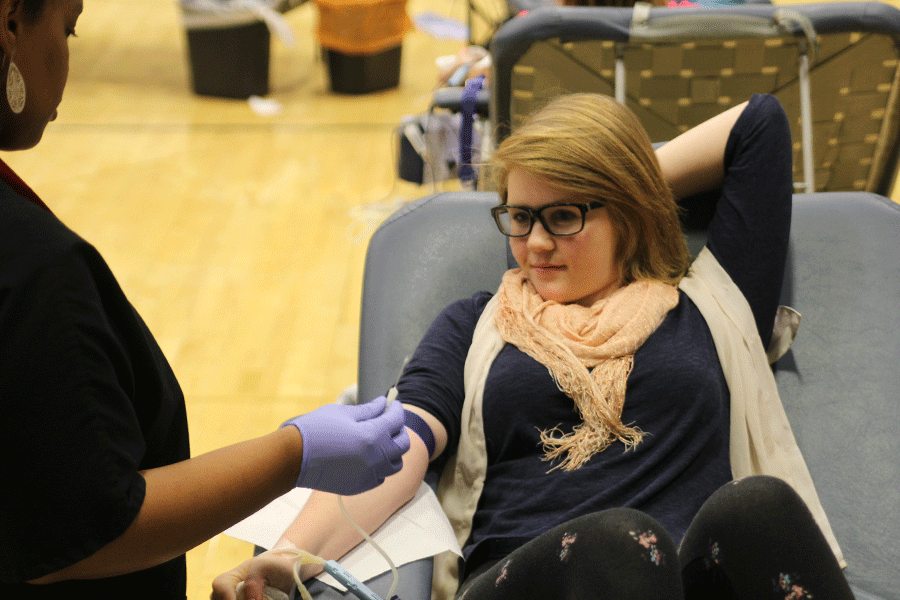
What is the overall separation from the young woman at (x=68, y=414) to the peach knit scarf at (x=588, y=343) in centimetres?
58

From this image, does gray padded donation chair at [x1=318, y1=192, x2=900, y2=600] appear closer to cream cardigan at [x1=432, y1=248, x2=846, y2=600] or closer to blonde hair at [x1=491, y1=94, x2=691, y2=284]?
cream cardigan at [x1=432, y1=248, x2=846, y2=600]

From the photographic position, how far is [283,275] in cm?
309

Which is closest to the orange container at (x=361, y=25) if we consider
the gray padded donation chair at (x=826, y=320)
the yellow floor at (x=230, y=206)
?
the yellow floor at (x=230, y=206)

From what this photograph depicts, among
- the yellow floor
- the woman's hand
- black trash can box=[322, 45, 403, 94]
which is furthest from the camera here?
black trash can box=[322, 45, 403, 94]

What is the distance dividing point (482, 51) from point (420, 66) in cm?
241

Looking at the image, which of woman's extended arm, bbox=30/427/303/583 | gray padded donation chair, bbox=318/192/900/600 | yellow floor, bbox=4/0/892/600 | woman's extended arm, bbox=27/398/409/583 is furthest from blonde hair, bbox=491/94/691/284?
yellow floor, bbox=4/0/892/600

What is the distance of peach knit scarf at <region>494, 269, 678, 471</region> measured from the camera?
1294 millimetres

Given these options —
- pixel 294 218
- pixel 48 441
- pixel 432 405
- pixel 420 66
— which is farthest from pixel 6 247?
pixel 420 66

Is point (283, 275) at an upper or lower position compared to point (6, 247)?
lower

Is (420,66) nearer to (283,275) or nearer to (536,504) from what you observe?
(283,275)

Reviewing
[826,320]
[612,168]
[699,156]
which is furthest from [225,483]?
[826,320]

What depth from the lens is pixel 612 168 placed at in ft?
4.44

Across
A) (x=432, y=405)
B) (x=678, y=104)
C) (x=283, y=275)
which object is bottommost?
(x=283, y=275)

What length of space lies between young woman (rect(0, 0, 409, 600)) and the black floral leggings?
38 cm
